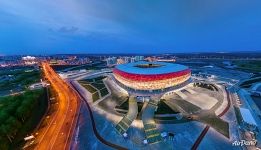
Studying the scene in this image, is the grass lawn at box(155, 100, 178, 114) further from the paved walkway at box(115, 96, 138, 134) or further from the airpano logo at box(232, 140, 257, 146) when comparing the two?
the airpano logo at box(232, 140, 257, 146)

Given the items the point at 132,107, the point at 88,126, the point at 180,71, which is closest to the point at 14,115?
the point at 88,126

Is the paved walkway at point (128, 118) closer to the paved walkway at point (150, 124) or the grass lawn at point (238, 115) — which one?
the paved walkway at point (150, 124)

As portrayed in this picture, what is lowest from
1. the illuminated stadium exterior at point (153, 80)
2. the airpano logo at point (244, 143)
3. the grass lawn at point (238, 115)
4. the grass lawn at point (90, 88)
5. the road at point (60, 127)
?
the road at point (60, 127)

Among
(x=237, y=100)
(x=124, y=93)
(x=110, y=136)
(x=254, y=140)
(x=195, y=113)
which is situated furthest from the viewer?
(x=124, y=93)

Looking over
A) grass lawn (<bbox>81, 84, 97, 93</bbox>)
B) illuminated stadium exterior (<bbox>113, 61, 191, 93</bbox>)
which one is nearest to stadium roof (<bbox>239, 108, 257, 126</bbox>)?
→ illuminated stadium exterior (<bbox>113, 61, 191, 93</bbox>)

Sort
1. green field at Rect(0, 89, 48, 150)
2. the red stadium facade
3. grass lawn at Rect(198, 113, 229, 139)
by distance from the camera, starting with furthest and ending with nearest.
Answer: the red stadium facade, grass lawn at Rect(198, 113, 229, 139), green field at Rect(0, 89, 48, 150)

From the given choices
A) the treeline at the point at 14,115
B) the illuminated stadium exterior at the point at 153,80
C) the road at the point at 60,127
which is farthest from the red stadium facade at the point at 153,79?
the treeline at the point at 14,115

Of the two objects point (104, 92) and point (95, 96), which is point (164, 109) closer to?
point (104, 92)

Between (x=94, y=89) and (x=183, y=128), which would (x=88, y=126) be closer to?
(x=183, y=128)
